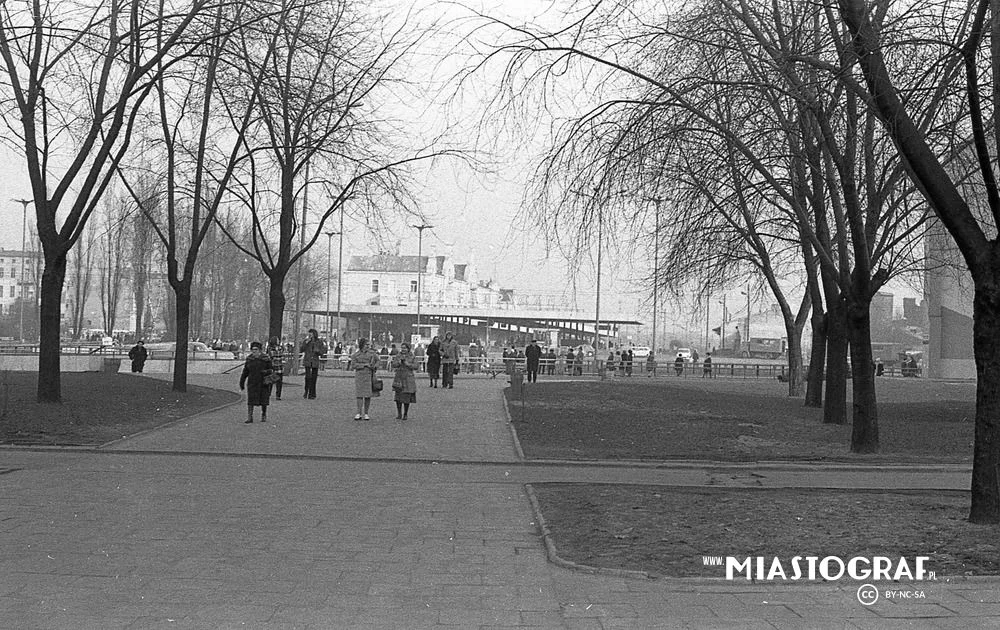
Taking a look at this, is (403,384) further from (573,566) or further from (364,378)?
(573,566)

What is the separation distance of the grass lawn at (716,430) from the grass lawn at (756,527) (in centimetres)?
471

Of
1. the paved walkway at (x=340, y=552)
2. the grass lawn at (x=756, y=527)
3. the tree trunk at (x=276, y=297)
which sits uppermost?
the tree trunk at (x=276, y=297)

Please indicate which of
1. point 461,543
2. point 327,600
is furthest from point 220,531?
point 327,600

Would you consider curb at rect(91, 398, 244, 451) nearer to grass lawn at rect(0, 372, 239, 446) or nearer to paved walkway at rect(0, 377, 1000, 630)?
grass lawn at rect(0, 372, 239, 446)

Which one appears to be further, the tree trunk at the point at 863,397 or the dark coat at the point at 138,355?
the dark coat at the point at 138,355

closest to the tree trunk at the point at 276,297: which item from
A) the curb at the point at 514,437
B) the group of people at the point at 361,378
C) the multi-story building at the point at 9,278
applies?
the group of people at the point at 361,378

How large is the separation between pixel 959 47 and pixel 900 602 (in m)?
5.17

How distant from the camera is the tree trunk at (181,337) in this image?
87.0 ft

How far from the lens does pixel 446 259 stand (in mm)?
120562

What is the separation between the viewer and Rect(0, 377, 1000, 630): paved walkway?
6742 millimetres

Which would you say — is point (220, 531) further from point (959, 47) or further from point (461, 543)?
point (959, 47)

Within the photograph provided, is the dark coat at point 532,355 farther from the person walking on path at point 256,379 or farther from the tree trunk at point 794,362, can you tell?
the person walking on path at point 256,379

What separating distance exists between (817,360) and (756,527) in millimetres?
19766

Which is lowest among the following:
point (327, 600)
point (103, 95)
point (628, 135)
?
point (327, 600)
